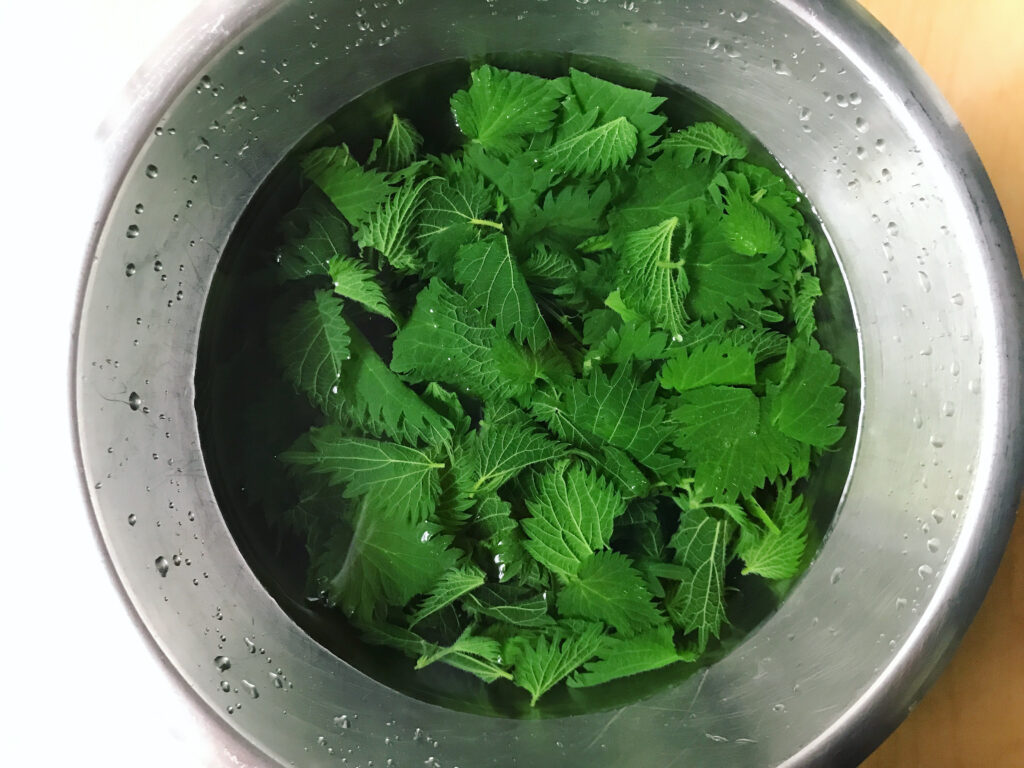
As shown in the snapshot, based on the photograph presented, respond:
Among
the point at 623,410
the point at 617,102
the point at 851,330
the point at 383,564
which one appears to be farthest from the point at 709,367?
the point at 383,564

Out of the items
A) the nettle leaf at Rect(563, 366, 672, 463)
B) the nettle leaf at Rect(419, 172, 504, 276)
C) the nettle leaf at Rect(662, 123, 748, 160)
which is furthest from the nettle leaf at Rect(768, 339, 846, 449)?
the nettle leaf at Rect(419, 172, 504, 276)

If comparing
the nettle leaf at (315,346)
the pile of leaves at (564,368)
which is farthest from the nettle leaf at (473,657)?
the nettle leaf at (315,346)

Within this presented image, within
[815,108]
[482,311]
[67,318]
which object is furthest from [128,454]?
[815,108]

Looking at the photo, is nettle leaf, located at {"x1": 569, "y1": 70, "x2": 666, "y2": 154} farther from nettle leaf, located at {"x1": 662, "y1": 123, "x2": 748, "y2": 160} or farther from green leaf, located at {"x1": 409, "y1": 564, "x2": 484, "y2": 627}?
green leaf, located at {"x1": 409, "y1": 564, "x2": 484, "y2": 627}

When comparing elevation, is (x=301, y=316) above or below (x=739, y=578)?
above

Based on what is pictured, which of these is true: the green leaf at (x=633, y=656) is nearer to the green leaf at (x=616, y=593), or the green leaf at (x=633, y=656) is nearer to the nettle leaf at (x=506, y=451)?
the green leaf at (x=616, y=593)

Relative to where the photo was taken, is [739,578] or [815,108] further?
[739,578]

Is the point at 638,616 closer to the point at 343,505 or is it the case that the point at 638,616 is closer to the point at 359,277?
the point at 343,505
